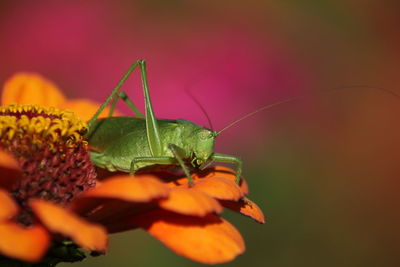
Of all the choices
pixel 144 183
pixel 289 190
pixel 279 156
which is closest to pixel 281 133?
pixel 279 156

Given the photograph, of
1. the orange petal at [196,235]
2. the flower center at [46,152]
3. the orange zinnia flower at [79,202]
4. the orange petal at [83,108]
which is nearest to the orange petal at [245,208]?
the orange zinnia flower at [79,202]

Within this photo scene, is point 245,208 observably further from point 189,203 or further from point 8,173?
point 8,173

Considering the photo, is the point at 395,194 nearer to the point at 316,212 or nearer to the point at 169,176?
the point at 316,212

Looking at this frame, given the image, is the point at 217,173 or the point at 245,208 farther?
the point at 217,173

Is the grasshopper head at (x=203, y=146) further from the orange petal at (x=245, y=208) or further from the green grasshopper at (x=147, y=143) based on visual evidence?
the orange petal at (x=245, y=208)

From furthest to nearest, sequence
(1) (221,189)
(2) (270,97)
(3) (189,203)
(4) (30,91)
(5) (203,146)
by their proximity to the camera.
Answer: (2) (270,97) → (4) (30,91) → (5) (203,146) → (1) (221,189) → (3) (189,203)

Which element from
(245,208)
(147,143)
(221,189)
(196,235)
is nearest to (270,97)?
(147,143)
